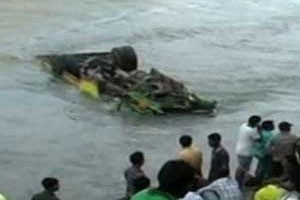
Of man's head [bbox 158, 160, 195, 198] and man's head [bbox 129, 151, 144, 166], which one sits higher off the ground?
man's head [bbox 158, 160, 195, 198]

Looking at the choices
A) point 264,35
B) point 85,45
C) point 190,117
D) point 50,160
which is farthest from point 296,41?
point 50,160

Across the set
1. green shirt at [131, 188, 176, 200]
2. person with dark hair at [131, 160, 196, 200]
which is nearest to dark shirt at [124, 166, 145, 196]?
green shirt at [131, 188, 176, 200]

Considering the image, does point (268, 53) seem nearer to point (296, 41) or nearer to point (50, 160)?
point (296, 41)

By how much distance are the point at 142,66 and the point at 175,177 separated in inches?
611

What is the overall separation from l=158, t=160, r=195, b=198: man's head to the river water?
248 inches

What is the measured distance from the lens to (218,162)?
1164cm

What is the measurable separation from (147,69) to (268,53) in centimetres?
421

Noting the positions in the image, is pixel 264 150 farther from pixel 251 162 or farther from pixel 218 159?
pixel 218 159

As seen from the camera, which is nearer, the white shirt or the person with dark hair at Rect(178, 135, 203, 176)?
the person with dark hair at Rect(178, 135, 203, 176)

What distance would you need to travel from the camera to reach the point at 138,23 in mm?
27406

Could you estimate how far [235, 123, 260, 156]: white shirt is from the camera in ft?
40.2

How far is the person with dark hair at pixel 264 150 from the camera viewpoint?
40.0ft

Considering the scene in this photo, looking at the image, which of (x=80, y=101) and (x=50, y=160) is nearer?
(x=50, y=160)

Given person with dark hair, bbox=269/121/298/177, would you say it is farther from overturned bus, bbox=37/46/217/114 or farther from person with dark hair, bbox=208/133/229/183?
overturned bus, bbox=37/46/217/114
